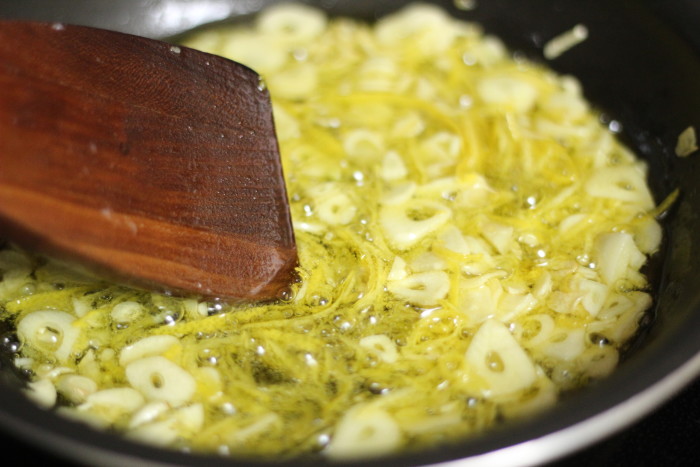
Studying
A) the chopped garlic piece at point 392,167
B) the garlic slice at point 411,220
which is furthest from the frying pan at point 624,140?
the chopped garlic piece at point 392,167

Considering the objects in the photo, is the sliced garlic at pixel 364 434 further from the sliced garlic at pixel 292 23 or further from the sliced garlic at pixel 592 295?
the sliced garlic at pixel 292 23

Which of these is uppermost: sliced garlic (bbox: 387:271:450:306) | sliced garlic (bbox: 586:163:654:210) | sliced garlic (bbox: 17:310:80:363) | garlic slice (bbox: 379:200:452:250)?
sliced garlic (bbox: 586:163:654:210)

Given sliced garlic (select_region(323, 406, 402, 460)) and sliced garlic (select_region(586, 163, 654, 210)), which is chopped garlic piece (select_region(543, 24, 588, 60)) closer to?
sliced garlic (select_region(586, 163, 654, 210))

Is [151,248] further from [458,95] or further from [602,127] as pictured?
[602,127]

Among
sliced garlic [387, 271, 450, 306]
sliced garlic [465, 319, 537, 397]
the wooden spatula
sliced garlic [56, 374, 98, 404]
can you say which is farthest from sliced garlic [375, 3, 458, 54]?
sliced garlic [56, 374, 98, 404]

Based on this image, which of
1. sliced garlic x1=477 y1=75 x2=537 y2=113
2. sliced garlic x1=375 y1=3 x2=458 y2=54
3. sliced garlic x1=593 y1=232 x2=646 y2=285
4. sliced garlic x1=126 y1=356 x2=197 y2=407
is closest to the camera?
sliced garlic x1=126 y1=356 x2=197 y2=407

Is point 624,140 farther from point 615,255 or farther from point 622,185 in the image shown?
point 615,255

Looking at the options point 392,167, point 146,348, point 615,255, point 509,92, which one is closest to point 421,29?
point 509,92
